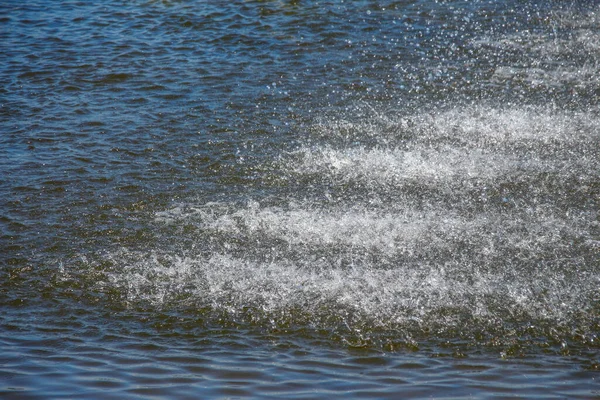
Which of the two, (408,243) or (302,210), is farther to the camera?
(302,210)

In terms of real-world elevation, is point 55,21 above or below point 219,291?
above

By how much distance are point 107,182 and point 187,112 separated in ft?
7.13

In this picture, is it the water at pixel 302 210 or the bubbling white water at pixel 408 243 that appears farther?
the bubbling white water at pixel 408 243

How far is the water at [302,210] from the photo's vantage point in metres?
5.49

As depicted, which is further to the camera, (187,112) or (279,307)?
(187,112)

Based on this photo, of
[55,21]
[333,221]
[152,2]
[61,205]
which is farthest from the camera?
[152,2]

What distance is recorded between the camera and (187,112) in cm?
1048

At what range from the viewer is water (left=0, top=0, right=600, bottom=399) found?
5.49 m

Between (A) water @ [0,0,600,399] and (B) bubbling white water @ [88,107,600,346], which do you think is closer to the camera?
(A) water @ [0,0,600,399]

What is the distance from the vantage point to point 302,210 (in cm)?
788

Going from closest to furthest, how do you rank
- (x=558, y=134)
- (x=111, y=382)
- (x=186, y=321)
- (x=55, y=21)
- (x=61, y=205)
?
(x=111, y=382) → (x=186, y=321) → (x=61, y=205) → (x=558, y=134) → (x=55, y=21)

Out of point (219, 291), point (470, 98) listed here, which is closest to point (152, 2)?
point (470, 98)

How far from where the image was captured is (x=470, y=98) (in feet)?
35.3

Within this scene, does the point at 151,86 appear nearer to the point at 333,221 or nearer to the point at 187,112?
the point at 187,112
